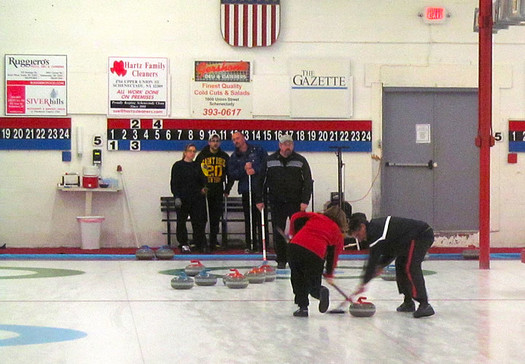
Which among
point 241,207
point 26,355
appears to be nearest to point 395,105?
point 241,207

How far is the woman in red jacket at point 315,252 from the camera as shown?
805 centimetres

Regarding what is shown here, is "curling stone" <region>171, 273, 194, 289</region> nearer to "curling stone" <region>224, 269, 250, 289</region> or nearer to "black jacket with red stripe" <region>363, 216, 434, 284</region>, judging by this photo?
"curling stone" <region>224, 269, 250, 289</region>

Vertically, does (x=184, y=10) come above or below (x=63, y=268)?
above

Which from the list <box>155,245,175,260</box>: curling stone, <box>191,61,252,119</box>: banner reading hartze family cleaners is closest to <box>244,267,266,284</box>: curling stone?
<box>155,245,175,260</box>: curling stone

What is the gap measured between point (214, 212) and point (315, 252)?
6.60 m

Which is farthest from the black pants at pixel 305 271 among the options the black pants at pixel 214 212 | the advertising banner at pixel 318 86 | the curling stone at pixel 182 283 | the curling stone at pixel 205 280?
the advertising banner at pixel 318 86

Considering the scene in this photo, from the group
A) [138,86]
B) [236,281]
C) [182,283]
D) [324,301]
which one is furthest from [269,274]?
[138,86]

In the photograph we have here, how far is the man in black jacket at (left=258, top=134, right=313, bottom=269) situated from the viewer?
11.9 meters

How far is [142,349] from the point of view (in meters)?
6.64

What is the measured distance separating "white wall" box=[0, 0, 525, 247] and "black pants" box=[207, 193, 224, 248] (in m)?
1.00

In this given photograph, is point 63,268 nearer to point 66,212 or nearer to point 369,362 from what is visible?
point 66,212

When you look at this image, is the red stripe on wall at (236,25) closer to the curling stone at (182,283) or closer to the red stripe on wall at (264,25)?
the red stripe on wall at (264,25)

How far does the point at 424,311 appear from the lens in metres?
8.12

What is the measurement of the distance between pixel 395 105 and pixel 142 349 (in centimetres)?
964
